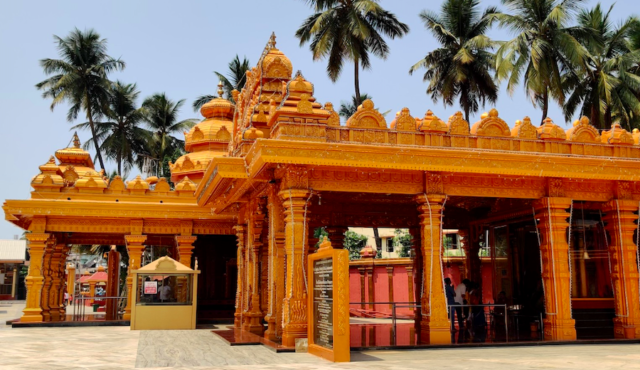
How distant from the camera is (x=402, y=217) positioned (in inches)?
693

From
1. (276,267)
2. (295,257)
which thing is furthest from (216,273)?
(295,257)

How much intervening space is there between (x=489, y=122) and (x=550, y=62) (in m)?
14.1

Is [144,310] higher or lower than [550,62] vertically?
lower

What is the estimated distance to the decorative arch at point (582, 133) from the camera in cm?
1298

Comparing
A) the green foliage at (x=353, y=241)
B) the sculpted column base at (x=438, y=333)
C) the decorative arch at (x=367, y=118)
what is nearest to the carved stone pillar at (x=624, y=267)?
the sculpted column base at (x=438, y=333)

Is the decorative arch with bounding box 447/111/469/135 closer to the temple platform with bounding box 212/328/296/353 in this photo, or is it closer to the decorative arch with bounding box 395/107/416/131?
the decorative arch with bounding box 395/107/416/131

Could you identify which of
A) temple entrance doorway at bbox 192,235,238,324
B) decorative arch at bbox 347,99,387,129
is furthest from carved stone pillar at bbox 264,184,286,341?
temple entrance doorway at bbox 192,235,238,324

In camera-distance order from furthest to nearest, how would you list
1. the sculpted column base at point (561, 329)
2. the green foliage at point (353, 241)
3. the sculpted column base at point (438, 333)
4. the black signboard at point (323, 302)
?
the green foliage at point (353, 241) < the sculpted column base at point (561, 329) < the sculpted column base at point (438, 333) < the black signboard at point (323, 302)

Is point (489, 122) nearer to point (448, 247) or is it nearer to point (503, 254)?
point (503, 254)

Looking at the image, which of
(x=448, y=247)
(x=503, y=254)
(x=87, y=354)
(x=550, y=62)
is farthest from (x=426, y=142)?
(x=448, y=247)

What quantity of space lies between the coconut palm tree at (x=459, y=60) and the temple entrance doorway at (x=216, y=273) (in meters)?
13.1

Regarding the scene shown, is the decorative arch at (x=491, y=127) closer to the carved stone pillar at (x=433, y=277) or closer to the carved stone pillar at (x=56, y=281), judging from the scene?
the carved stone pillar at (x=433, y=277)

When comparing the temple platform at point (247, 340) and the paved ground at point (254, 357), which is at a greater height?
the temple platform at point (247, 340)

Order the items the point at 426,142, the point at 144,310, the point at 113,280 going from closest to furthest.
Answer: the point at 426,142 < the point at 144,310 < the point at 113,280
